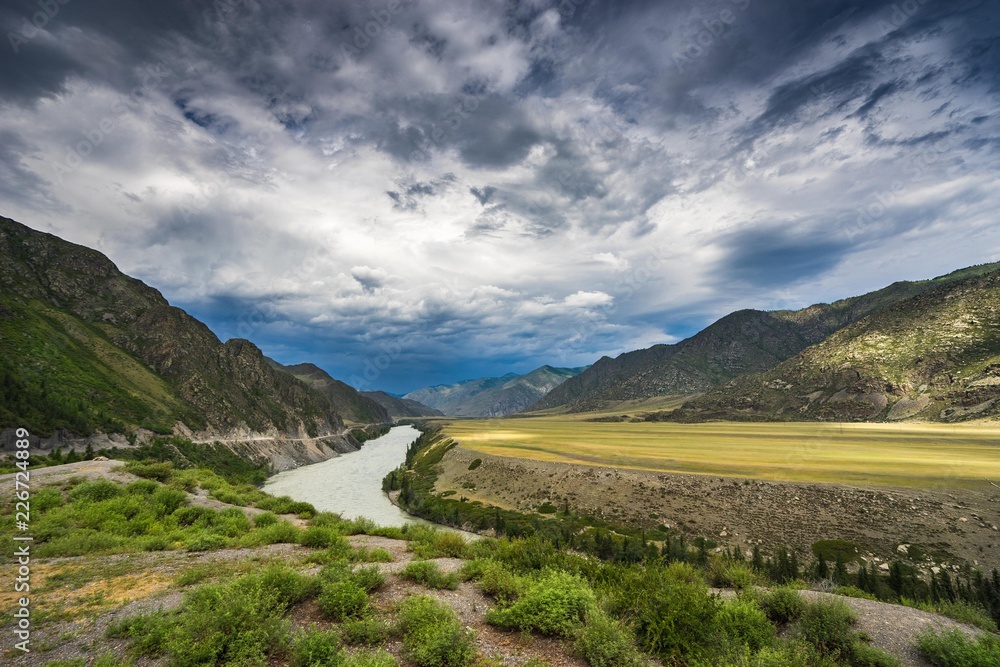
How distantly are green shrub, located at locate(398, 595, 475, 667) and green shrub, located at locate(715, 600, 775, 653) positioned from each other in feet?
19.4

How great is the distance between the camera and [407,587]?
10.8 meters

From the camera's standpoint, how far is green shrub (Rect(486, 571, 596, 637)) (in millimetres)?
8645

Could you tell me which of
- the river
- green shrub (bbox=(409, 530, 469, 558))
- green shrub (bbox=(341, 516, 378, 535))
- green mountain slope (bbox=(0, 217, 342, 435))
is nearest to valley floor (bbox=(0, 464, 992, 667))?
green shrub (bbox=(409, 530, 469, 558))

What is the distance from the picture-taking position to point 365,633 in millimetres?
7895

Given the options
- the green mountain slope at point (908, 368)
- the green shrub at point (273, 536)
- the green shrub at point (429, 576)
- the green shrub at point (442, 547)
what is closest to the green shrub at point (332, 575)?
the green shrub at point (429, 576)

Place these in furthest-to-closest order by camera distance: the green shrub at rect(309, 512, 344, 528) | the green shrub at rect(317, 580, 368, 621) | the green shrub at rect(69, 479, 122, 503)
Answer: the green shrub at rect(309, 512, 344, 528) → the green shrub at rect(69, 479, 122, 503) → the green shrub at rect(317, 580, 368, 621)

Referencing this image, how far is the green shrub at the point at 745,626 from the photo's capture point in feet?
28.9

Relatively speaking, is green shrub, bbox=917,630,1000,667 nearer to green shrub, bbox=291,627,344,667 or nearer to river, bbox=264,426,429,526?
green shrub, bbox=291,627,344,667

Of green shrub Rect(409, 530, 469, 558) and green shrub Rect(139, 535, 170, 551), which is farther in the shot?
green shrub Rect(409, 530, 469, 558)

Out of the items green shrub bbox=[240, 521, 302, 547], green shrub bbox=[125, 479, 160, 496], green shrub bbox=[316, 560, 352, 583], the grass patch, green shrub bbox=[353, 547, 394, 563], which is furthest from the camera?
the grass patch

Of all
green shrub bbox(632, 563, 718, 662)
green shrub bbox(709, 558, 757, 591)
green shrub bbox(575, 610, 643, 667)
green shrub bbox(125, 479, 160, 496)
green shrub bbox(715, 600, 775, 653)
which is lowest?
green shrub bbox(709, 558, 757, 591)

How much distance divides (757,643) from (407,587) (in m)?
8.92

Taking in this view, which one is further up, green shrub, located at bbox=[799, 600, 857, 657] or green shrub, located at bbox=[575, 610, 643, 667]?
green shrub, located at bbox=[575, 610, 643, 667]

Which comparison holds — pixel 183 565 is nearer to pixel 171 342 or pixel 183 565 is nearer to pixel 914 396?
pixel 171 342
